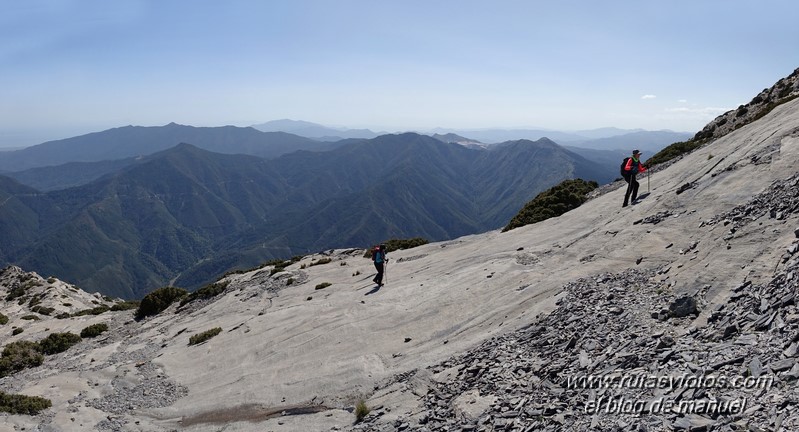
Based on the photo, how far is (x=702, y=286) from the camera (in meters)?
14.6

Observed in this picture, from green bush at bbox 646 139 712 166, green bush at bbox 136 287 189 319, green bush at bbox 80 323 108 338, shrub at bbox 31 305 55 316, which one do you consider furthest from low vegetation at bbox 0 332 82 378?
green bush at bbox 646 139 712 166

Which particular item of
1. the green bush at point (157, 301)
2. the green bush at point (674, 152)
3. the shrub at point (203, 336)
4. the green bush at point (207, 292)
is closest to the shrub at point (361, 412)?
the shrub at point (203, 336)

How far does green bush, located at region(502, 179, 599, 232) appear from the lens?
1585 inches

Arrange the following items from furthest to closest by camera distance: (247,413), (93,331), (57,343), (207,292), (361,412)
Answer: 1. (207,292)
2. (93,331)
3. (57,343)
4. (247,413)
5. (361,412)

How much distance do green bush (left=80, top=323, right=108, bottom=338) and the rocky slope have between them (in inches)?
73.4

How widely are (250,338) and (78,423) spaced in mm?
9700

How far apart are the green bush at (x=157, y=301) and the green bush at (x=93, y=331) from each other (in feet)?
12.3

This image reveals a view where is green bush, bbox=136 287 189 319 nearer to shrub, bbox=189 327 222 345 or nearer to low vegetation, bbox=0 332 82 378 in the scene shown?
low vegetation, bbox=0 332 82 378

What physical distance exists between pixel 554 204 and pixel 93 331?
43.2m

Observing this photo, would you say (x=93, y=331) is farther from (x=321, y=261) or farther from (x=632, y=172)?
(x=632, y=172)

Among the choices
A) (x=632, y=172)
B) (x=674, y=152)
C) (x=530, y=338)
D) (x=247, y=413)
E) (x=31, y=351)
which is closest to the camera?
(x=530, y=338)

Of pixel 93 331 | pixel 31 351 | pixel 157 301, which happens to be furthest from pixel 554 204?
pixel 31 351

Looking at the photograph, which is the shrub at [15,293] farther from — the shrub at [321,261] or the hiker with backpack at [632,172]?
the hiker with backpack at [632,172]

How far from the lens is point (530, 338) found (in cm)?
1650
